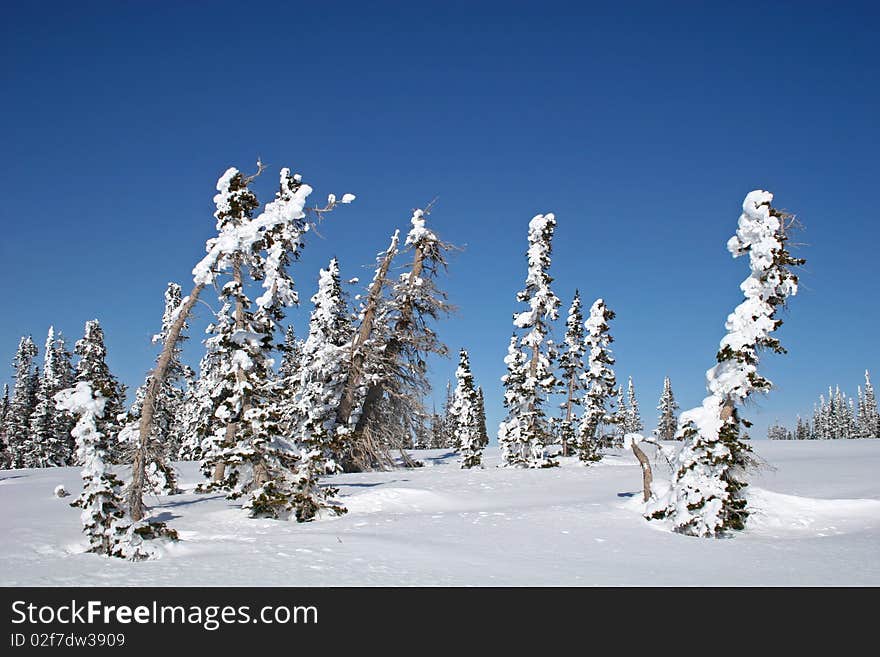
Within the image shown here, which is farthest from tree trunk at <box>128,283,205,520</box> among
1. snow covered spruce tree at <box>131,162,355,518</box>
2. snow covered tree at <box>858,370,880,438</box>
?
snow covered tree at <box>858,370,880,438</box>

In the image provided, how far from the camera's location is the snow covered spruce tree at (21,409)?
187ft

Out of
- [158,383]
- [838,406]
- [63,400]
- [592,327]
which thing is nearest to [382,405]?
[158,383]

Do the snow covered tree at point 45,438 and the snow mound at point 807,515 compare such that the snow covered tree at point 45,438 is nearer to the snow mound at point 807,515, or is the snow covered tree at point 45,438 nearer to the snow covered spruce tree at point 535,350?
→ the snow covered spruce tree at point 535,350

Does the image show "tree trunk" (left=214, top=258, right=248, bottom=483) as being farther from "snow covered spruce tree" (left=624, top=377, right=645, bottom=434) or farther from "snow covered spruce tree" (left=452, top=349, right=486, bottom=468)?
"snow covered spruce tree" (left=624, top=377, right=645, bottom=434)

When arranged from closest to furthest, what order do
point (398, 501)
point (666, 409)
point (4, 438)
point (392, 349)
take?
1. point (398, 501)
2. point (392, 349)
3. point (4, 438)
4. point (666, 409)

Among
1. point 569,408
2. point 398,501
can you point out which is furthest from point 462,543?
point 569,408

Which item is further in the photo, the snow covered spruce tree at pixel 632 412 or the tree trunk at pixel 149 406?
the snow covered spruce tree at pixel 632 412

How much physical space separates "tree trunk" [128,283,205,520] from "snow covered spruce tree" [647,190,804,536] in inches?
517

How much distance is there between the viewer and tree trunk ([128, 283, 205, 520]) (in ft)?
40.0

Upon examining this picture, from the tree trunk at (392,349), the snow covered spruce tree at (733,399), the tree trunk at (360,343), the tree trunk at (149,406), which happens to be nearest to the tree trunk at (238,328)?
the tree trunk at (149,406)

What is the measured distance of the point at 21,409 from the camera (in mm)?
61062

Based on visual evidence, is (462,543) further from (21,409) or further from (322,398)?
(21,409)

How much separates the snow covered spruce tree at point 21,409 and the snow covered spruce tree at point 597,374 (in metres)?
48.5

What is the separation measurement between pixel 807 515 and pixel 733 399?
18.9 feet
